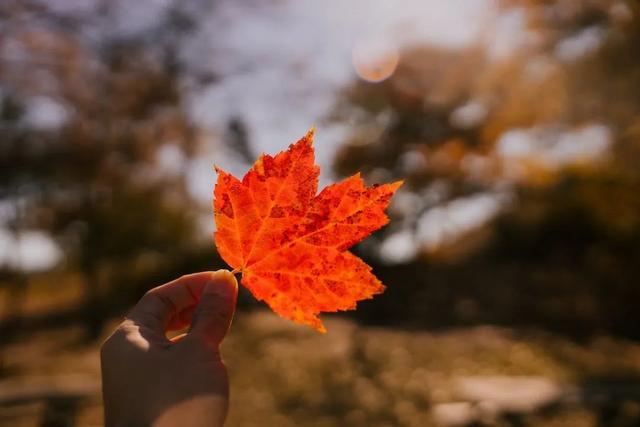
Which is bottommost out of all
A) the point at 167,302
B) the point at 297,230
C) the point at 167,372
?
the point at 167,372

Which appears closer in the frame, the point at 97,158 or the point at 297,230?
the point at 297,230

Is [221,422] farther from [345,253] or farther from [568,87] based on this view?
[568,87]

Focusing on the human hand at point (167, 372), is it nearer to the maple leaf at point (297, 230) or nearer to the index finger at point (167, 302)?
the index finger at point (167, 302)

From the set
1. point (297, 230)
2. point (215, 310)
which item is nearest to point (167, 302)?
point (215, 310)

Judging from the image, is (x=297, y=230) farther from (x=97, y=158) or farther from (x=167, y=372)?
(x=97, y=158)

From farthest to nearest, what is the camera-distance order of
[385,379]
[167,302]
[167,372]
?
1. [385,379]
2. [167,302]
3. [167,372]

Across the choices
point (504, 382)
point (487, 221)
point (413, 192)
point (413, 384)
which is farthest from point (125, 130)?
point (487, 221)

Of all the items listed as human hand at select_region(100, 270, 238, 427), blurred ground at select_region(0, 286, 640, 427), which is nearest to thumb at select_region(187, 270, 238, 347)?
human hand at select_region(100, 270, 238, 427)

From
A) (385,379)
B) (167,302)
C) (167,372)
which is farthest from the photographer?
(385,379)
